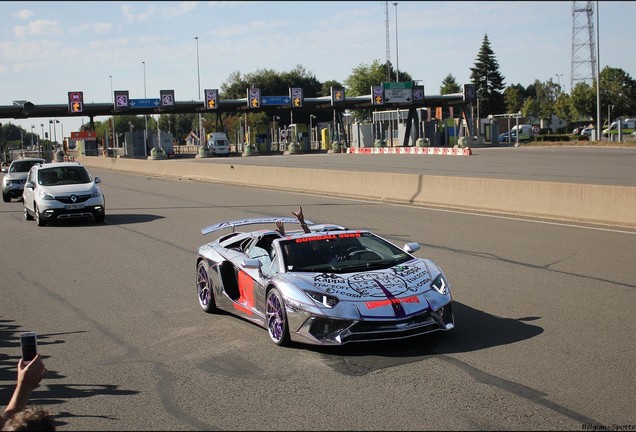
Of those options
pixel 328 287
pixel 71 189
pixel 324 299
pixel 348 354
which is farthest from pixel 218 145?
pixel 348 354

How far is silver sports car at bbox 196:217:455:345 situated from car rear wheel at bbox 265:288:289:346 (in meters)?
0.01

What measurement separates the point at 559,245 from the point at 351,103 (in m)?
64.6

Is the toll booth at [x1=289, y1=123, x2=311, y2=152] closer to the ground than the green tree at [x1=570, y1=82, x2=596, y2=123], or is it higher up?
closer to the ground

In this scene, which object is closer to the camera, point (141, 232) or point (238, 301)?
point (238, 301)

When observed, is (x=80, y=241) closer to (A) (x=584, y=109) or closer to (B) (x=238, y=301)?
(B) (x=238, y=301)

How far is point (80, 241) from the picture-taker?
58.9 ft

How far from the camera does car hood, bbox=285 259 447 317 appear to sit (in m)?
7.59

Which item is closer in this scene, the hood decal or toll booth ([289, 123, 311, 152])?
the hood decal

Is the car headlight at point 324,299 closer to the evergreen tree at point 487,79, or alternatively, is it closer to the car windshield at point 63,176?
the car windshield at point 63,176

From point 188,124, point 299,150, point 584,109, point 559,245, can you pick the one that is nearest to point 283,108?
point 299,150

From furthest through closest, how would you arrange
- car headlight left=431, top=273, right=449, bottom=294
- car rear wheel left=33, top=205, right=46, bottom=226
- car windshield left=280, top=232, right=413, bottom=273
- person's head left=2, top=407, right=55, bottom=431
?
1. car rear wheel left=33, top=205, right=46, bottom=226
2. car windshield left=280, top=232, right=413, bottom=273
3. car headlight left=431, top=273, right=449, bottom=294
4. person's head left=2, top=407, right=55, bottom=431

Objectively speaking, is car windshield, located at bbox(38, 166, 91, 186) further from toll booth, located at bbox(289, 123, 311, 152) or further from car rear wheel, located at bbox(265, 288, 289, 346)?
toll booth, located at bbox(289, 123, 311, 152)

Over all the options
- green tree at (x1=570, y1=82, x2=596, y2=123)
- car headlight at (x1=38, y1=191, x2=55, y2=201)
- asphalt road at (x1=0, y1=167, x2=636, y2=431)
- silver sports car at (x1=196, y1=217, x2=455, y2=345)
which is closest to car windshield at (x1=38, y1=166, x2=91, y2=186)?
car headlight at (x1=38, y1=191, x2=55, y2=201)

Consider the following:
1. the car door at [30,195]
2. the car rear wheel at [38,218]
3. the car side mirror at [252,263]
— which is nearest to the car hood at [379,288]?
the car side mirror at [252,263]
